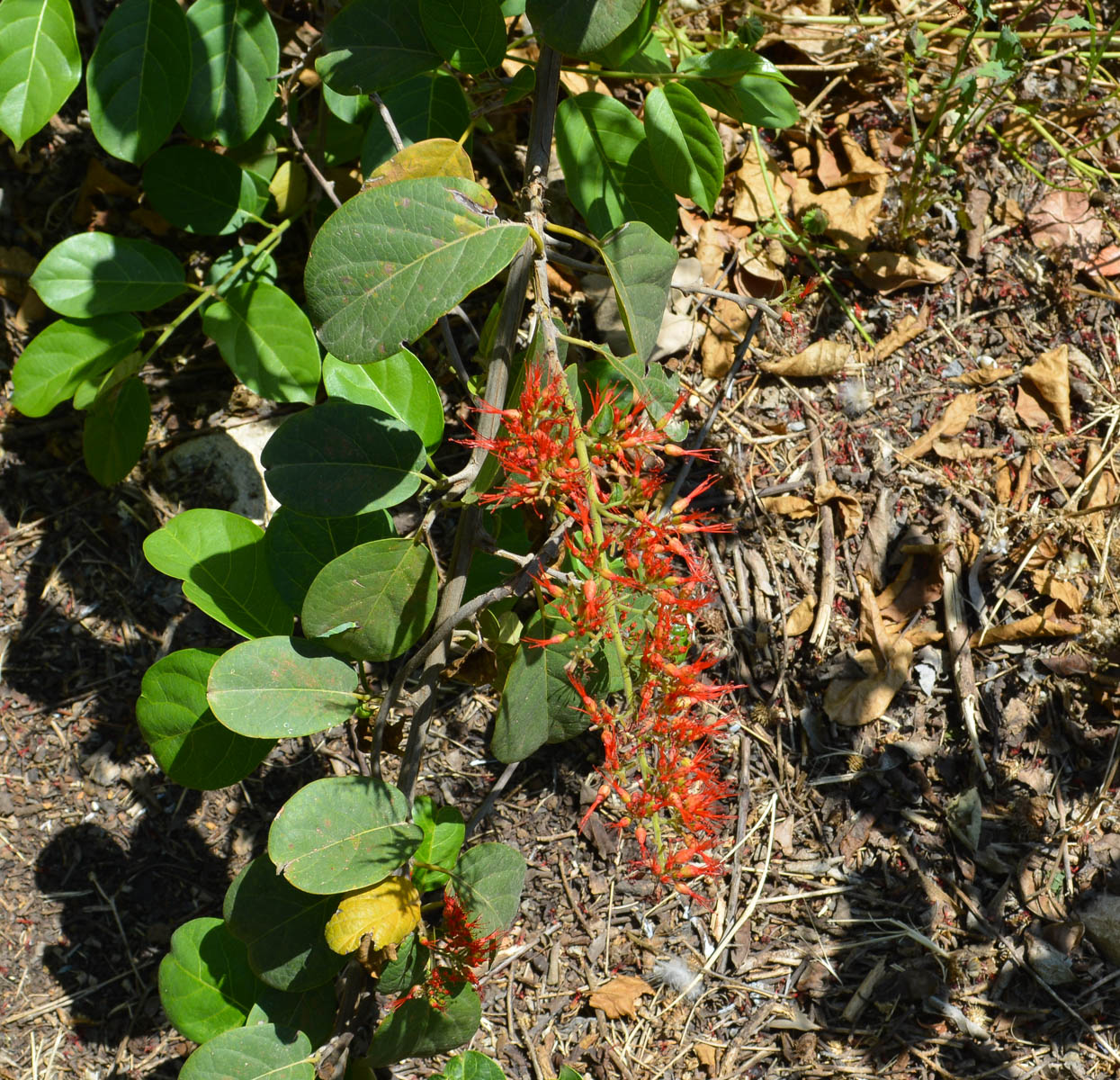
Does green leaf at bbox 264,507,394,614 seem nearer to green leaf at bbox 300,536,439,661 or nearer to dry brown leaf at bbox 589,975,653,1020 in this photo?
green leaf at bbox 300,536,439,661

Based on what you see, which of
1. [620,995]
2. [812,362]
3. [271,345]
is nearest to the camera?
[271,345]

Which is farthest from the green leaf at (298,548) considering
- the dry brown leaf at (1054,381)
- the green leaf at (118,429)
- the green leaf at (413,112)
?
the dry brown leaf at (1054,381)

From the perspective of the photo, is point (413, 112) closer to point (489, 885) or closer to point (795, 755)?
point (489, 885)

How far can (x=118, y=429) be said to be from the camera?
205cm

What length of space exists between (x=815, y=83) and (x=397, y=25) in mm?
1400

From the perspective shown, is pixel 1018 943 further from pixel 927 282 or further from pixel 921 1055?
pixel 927 282

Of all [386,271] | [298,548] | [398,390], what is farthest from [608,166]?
[298,548]

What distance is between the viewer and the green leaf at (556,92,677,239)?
1845mm

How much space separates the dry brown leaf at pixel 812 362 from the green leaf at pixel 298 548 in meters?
1.22

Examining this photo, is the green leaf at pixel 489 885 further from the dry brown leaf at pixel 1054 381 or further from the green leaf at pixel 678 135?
the dry brown leaf at pixel 1054 381

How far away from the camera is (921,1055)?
2178 mm

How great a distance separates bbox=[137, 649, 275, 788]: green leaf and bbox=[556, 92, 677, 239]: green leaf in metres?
1.14

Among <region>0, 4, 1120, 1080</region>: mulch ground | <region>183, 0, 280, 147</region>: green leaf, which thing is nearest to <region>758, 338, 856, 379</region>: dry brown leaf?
<region>0, 4, 1120, 1080</region>: mulch ground

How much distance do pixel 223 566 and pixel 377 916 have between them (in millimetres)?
713
